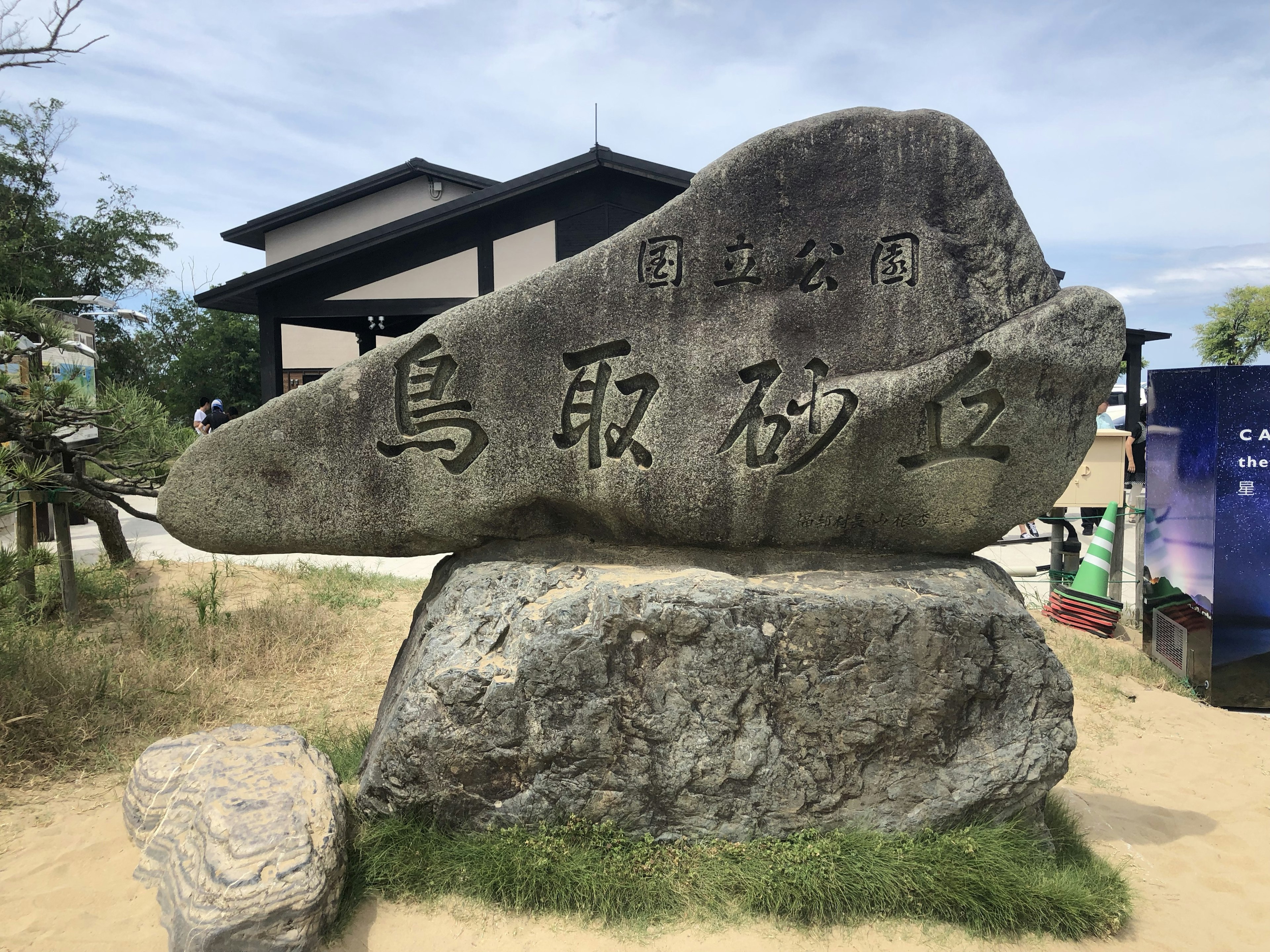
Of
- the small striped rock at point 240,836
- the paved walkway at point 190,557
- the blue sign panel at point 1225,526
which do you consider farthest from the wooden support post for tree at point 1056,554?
the small striped rock at point 240,836

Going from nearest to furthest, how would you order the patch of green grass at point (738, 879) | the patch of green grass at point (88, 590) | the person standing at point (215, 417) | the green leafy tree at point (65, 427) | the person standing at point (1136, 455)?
1. the patch of green grass at point (738, 879)
2. the green leafy tree at point (65, 427)
3. the patch of green grass at point (88, 590)
4. the person standing at point (1136, 455)
5. the person standing at point (215, 417)

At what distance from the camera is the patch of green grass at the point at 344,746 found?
4051 mm

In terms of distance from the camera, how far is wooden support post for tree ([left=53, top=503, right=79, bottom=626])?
612 cm

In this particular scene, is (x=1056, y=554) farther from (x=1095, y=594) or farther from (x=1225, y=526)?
(x=1225, y=526)

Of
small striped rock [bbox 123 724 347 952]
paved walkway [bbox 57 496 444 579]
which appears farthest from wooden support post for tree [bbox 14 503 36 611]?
small striped rock [bbox 123 724 347 952]

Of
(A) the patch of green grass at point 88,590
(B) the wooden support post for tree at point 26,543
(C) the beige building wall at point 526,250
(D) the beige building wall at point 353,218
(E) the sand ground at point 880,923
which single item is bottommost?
(E) the sand ground at point 880,923

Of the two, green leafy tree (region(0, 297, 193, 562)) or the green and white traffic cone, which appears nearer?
green leafy tree (region(0, 297, 193, 562))

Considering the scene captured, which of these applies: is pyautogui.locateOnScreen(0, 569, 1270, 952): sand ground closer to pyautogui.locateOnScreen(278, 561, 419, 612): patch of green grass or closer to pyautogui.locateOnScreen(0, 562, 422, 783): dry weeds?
pyautogui.locateOnScreen(0, 562, 422, 783): dry weeds

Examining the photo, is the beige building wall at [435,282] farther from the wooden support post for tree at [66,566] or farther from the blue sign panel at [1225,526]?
the blue sign panel at [1225,526]

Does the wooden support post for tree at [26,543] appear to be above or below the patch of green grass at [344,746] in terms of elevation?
above

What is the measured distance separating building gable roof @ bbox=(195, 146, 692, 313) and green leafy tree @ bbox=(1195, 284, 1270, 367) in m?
31.3

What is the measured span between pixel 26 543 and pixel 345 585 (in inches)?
104

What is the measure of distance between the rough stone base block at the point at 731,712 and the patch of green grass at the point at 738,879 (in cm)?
9

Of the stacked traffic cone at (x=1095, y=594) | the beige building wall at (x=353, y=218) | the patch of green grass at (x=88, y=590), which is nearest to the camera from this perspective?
the patch of green grass at (x=88, y=590)
